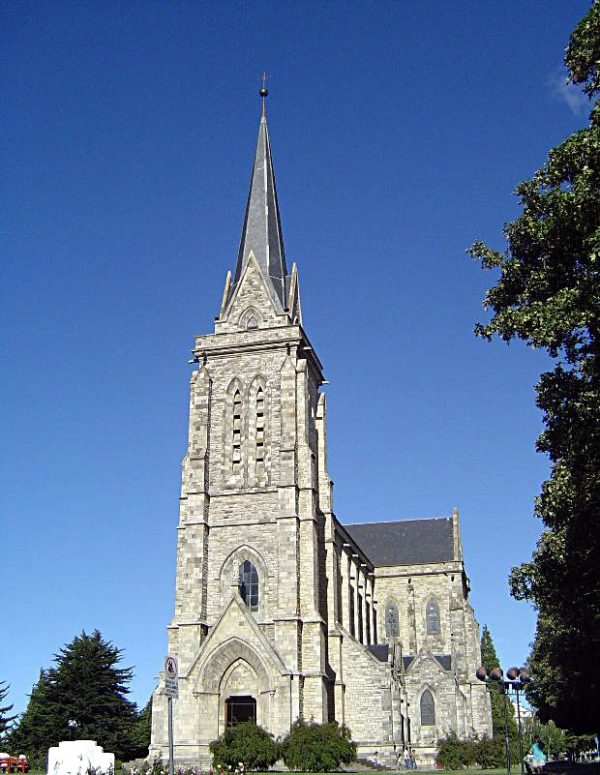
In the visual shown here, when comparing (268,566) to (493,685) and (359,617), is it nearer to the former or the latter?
(359,617)

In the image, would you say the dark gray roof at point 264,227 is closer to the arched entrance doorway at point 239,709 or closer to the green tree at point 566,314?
the arched entrance doorway at point 239,709

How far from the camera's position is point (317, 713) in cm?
3694

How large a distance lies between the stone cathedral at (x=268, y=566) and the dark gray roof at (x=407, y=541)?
11.2 m

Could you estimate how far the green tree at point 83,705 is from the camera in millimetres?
45406

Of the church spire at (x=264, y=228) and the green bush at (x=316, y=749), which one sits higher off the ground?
the church spire at (x=264, y=228)

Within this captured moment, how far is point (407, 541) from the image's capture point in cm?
6444

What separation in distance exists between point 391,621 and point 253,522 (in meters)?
24.1

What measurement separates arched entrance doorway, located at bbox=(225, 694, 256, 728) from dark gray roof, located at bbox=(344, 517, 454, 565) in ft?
85.3

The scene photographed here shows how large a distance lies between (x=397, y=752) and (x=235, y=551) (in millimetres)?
11806

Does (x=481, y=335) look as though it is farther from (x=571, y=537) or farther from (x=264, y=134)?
(x=264, y=134)

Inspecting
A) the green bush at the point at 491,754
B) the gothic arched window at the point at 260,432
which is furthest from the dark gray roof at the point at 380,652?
the gothic arched window at the point at 260,432

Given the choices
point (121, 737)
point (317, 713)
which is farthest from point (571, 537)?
point (121, 737)

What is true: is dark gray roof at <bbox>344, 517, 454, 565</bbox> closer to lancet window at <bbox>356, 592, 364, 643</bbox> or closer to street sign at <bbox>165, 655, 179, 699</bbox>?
lancet window at <bbox>356, 592, 364, 643</bbox>

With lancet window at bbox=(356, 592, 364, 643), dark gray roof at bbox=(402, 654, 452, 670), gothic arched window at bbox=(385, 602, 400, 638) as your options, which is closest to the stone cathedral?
lancet window at bbox=(356, 592, 364, 643)
